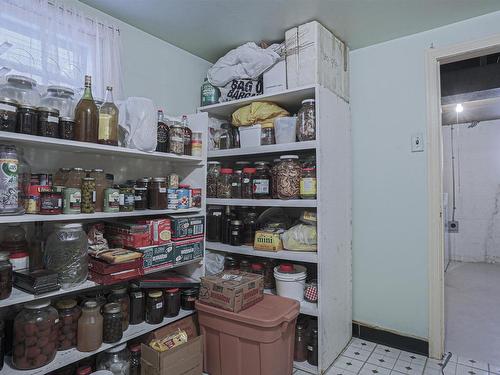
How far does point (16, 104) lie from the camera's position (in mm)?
1271

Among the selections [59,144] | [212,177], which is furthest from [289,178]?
[59,144]

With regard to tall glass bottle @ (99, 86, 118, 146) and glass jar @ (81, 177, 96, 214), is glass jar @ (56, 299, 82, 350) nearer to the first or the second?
glass jar @ (81, 177, 96, 214)

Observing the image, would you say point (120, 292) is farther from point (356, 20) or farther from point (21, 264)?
point (356, 20)

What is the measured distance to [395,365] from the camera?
195 cm

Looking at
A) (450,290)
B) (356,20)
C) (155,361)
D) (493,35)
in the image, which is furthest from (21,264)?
(450,290)

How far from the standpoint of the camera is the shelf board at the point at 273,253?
6.19 feet

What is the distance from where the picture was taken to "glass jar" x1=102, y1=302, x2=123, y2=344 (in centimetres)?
150

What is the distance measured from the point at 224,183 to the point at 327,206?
2.55ft

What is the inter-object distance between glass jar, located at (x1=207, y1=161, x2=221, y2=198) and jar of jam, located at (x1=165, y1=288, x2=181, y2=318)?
0.76 meters

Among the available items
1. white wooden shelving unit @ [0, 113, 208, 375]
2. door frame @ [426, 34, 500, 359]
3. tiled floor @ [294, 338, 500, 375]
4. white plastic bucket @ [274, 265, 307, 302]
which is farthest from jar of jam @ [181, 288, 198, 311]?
door frame @ [426, 34, 500, 359]

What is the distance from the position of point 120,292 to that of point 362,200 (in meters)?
1.77

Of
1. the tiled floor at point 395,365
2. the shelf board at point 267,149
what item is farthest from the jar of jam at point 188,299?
the shelf board at point 267,149

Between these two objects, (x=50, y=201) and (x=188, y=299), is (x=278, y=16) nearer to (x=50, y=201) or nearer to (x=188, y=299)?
(x=50, y=201)

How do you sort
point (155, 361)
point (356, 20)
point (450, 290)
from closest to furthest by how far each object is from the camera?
point (155, 361) < point (356, 20) < point (450, 290)
